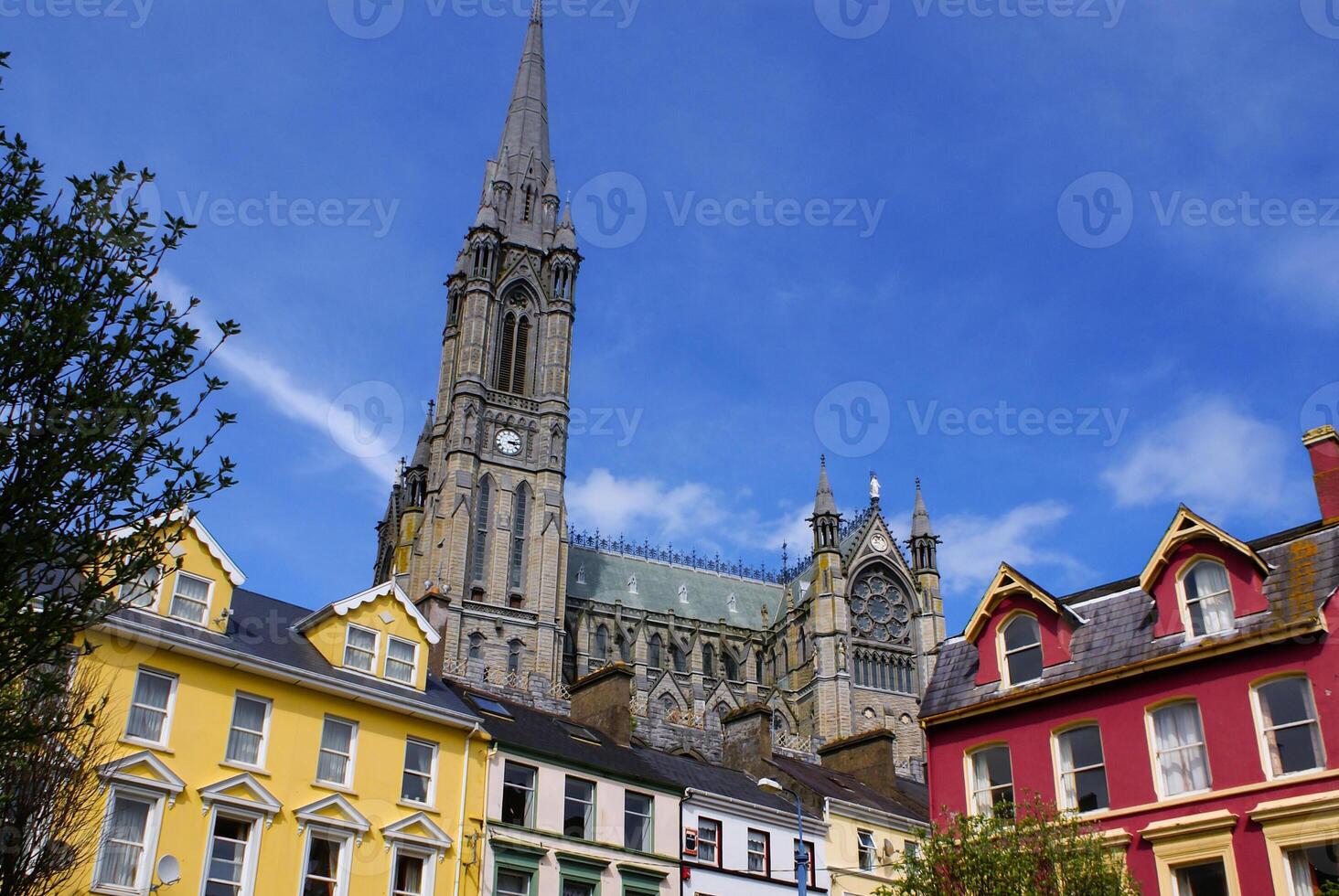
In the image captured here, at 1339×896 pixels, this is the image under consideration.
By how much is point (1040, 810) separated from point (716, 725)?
2313 inches

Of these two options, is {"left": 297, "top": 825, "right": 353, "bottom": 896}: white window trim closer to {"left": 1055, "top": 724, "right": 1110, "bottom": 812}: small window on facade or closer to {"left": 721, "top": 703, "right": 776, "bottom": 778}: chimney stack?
{"left": 1055, "top": 724, "right": 1110, "bottom": 812}: small window on facade

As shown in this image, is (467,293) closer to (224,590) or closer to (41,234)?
(224,590)

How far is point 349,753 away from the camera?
2645 centimetres

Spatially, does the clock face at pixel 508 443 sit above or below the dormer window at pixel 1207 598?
above

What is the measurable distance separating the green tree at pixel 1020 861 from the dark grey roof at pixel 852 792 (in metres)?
14.0

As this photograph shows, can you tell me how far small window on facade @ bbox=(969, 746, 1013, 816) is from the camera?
2459 cm

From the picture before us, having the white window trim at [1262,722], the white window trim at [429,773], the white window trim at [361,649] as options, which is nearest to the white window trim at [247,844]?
the white window trim at [429,773]

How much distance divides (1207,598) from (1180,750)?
109 inches

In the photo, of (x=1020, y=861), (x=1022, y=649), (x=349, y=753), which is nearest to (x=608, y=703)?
(x=349, y=753)

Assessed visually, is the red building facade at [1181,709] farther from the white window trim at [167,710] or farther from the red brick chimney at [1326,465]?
the white window trim at [167,710]

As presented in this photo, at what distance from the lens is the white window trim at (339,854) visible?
2459 cm

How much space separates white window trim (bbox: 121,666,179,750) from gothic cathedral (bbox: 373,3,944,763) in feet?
160

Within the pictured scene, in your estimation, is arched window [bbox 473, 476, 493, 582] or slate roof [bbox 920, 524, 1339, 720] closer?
slate roof [bbox 920, 524, 1339, 720]

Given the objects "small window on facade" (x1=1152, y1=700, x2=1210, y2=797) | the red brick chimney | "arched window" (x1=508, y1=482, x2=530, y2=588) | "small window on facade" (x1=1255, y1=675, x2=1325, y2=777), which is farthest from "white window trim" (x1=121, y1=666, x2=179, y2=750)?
"arched window" (x1=508, y1=482, x2=530, y2=588)
